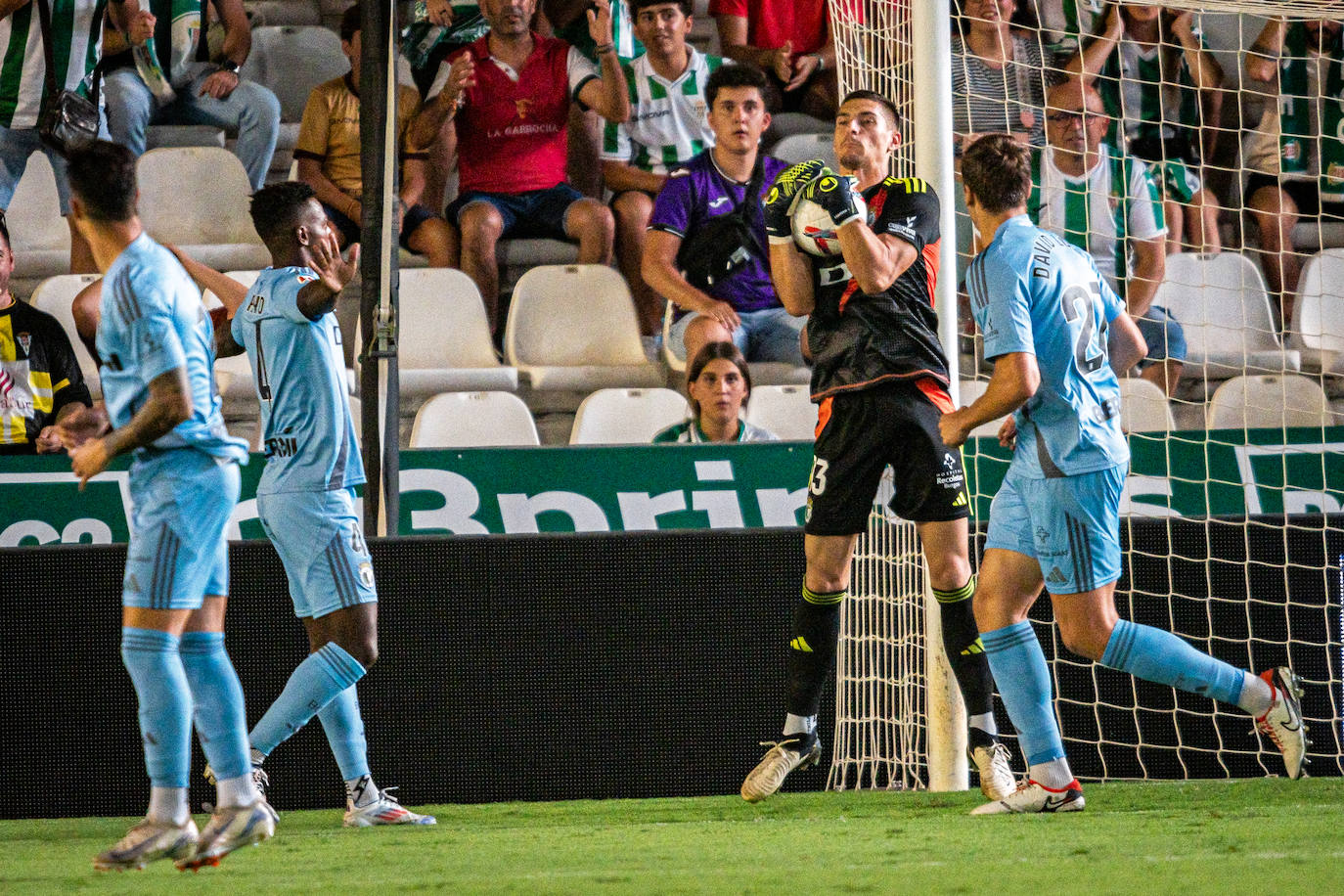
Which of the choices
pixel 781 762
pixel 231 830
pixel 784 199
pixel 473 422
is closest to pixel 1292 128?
pixel 473 422

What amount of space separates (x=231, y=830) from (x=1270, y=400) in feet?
18.5

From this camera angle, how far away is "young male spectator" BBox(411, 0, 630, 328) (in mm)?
8070

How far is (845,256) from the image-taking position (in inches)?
175

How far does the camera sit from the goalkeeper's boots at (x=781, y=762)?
15.3 feet

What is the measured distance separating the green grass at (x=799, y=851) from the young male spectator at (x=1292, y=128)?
4173 mm

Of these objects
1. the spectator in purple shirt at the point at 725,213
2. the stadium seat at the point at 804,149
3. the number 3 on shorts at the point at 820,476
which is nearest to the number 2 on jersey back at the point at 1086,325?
the number 3 on shorts at the point at 820,476

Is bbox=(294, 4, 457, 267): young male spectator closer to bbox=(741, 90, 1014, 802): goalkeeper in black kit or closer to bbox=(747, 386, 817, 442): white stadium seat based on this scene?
bbox=(747, 386, 817, 442): white stadium seat

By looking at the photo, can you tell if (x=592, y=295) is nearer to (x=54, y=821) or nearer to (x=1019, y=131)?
(x=1019, y=131)

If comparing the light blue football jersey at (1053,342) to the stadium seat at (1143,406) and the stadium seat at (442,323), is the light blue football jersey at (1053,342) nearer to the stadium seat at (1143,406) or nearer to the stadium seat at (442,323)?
the stadium seat at (1143,406)

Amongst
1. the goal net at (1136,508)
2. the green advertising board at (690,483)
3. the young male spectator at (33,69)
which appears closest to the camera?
the goal net at (1136,508)

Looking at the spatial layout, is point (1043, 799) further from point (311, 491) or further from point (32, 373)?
point (32, 373)

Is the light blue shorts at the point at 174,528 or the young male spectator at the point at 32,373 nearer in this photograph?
the light blue shorts at the point at 174,528

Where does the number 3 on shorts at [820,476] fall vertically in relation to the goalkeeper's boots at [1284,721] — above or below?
above

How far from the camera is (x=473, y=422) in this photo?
7.02m
